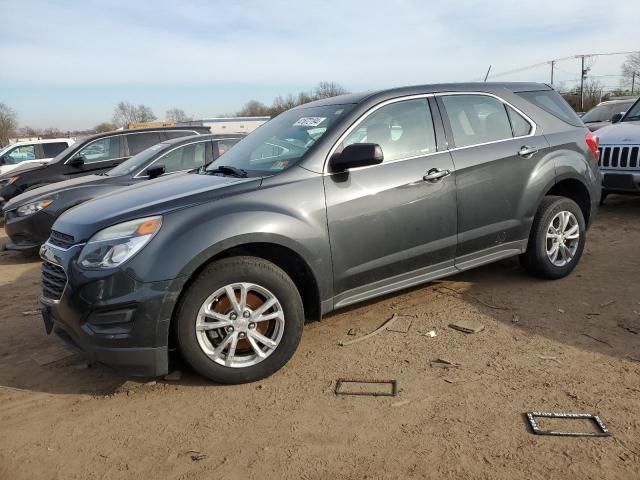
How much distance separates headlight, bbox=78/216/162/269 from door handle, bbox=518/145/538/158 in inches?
119

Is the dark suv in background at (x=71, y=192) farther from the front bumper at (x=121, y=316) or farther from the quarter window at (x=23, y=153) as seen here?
the quarter window at (x=23, y=153)

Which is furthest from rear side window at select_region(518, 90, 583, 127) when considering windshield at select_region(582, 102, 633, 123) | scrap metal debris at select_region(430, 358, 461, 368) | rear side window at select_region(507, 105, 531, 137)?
windshield at select_region(582, 102, 633, 123)

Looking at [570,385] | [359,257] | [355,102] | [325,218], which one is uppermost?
[355,102]

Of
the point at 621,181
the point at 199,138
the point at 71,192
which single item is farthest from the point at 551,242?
the point at 71,192

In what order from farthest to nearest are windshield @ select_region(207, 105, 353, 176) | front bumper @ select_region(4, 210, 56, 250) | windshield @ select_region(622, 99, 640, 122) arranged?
windshield @ select_region(622, 99, 640, 122), front bumper @ select_region(4, 210, 56, 250), windshield @ select_region(207, 105, 353, 176)

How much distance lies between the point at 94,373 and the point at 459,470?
2.54 meters

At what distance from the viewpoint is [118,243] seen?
9.80 ft

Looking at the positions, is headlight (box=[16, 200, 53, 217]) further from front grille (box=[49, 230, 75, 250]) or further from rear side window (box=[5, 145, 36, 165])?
rear side window (box=[5, 145, 36, 165])

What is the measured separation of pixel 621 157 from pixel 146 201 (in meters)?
6.85

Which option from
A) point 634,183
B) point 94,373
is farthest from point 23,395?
point 634,183

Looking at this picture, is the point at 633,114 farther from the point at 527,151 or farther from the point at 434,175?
the point at 434,175

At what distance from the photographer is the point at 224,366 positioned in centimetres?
319

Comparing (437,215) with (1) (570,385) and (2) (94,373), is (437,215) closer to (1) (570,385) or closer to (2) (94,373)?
(1) (570,385)

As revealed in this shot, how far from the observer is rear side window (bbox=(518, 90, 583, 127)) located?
185 inches
